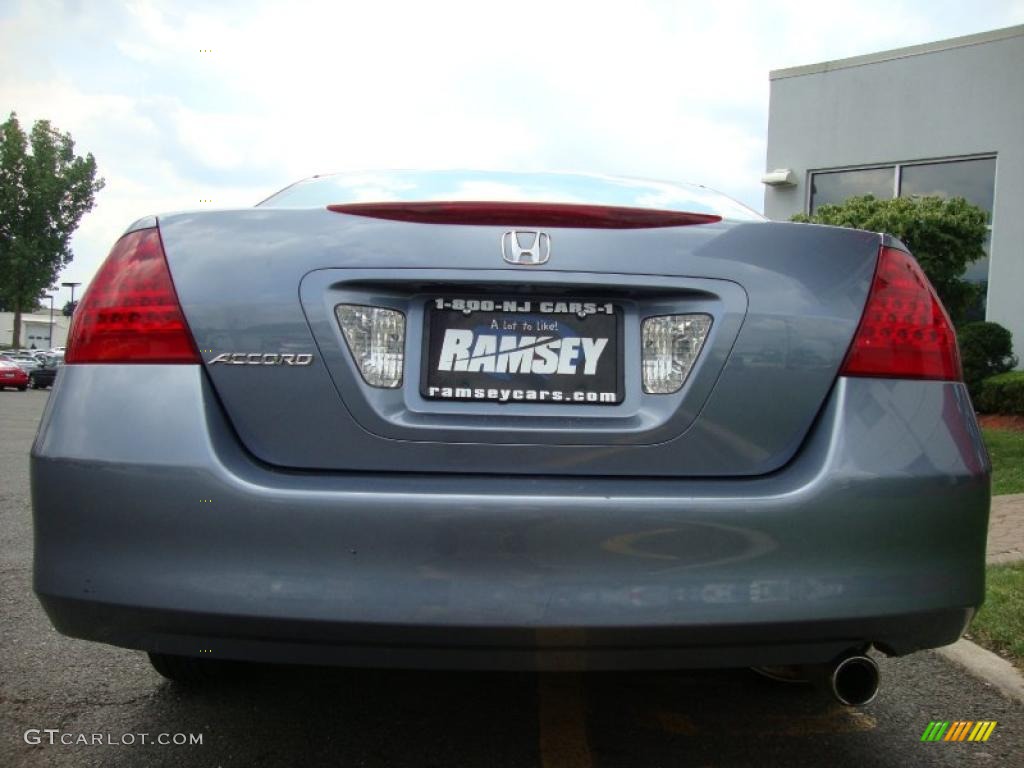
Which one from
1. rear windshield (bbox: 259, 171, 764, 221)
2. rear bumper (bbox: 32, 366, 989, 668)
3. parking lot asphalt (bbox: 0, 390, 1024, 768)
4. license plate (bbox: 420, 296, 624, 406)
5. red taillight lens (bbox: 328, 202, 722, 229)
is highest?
rear windshield (bbox: 259, 171, 764, 221)

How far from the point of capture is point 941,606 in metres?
1.75

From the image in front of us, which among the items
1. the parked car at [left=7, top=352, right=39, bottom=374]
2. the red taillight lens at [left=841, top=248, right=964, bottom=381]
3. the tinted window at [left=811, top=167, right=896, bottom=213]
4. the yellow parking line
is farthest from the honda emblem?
the parked car at [left=7, top=352, right=39, bottom=374]

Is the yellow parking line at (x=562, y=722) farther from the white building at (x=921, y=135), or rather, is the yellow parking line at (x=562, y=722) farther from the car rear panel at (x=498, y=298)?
the white building at (x=921, y=135)

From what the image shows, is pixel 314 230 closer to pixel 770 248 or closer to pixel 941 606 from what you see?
pixel 770 248

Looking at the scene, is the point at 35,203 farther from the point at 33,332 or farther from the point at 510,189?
the point at 510,189

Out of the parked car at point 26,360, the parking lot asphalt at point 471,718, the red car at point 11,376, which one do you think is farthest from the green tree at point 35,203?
the parking lot asphalt at point 471,718

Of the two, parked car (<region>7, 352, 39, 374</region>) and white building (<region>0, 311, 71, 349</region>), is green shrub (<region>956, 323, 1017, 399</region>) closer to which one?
parked car (<region>7, 352, 39, 374</region>)

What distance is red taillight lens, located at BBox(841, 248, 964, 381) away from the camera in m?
1.82

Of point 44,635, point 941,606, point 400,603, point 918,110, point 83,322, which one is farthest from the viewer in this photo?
point 918,110

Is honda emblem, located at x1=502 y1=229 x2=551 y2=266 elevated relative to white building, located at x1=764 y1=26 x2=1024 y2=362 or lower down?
lower down

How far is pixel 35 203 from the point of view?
5381cm

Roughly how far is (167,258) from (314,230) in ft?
1.02

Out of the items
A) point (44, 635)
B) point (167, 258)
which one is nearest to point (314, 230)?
point (167, 258)

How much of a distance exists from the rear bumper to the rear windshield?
73cm
